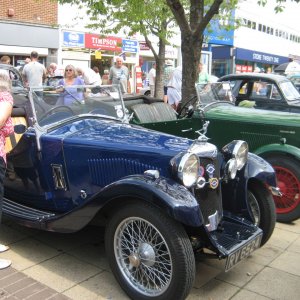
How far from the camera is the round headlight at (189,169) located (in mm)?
3105

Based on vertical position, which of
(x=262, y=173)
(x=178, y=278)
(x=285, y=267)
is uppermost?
(x=262, y=173)

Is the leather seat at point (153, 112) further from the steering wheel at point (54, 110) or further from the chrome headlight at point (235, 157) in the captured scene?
the chrome headlight at point (235, 157)

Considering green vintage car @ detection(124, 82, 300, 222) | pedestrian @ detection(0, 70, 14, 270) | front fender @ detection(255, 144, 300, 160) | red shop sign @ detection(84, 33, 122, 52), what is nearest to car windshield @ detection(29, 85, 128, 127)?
pedestrian @ detection(0, 70, 14, 270)

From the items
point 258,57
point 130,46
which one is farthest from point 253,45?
point 130,46

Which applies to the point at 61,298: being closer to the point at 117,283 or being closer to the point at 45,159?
the point at 117,283

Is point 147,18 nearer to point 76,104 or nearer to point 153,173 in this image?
point 76,104

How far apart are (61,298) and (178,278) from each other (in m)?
Answer: 0.92

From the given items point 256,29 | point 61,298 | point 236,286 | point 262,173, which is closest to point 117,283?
point 61,298

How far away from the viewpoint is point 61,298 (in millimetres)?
3162

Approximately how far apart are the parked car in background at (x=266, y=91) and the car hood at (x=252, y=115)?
76.4 inches

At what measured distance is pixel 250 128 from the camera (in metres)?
5.39

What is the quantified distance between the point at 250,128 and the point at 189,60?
7.00 ft

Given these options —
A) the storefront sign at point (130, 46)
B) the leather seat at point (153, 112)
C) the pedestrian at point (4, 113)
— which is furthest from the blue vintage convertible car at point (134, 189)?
the storefront sign at point (130, 46)

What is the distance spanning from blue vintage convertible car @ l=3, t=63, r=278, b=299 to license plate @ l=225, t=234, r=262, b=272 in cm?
1
